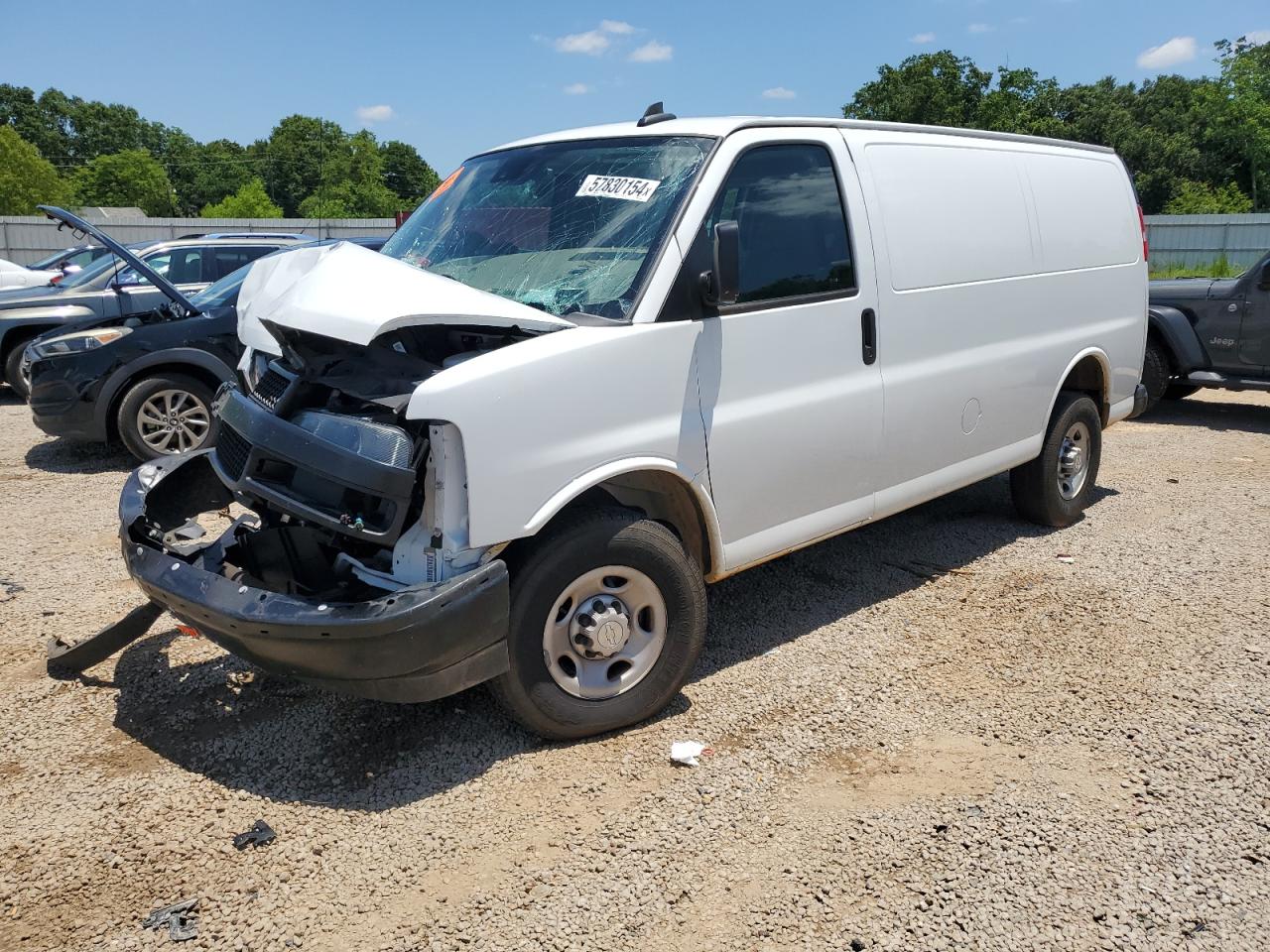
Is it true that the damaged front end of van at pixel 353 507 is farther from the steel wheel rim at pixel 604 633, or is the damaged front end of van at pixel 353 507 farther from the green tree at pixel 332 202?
the green tree at pixel 332 202

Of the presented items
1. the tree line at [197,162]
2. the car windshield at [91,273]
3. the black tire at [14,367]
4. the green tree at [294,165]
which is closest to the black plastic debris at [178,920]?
the car windshield at [91,273]

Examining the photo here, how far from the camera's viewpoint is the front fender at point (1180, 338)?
32.8ft

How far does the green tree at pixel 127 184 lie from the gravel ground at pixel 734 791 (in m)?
89.2

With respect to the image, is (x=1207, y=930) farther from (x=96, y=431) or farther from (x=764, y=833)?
(x=96, y=431)

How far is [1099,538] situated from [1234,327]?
508 cm

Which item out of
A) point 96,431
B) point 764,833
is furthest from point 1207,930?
point 96,431

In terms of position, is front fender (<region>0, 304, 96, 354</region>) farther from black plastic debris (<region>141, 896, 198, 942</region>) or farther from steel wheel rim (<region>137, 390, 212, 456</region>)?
black plastic debris (<region>141, 896, 198, 942</region>)

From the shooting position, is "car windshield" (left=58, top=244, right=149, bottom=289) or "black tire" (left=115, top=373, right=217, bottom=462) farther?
"car windshield" (left=58, top=244, right=149, bottom=289)

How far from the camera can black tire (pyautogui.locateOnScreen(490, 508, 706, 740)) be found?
337 cm

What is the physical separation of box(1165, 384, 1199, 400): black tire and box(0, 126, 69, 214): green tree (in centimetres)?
6744

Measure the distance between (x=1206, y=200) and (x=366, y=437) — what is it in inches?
2243

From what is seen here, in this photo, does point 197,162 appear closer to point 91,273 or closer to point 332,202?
point 332,202

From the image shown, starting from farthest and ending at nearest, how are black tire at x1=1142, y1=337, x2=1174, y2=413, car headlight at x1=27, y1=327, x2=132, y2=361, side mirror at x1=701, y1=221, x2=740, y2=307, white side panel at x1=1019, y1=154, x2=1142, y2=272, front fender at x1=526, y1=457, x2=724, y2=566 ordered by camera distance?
black tire at x1=1142, y1=337, x2=1174, y2=413
car headlight at x1=27, y1=327, x2=132, y2=361
white side panel at x1=1019, y1=154, x2=1142, y2=272
side mirror at x1=701, y1=221, x2=740, y2=307
front fender at x1=526, y1=457, x2=724, y2=566

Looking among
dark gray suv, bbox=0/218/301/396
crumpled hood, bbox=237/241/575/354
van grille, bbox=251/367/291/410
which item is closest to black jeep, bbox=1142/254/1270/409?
crumpled hood, bbox=237/241/575/354
